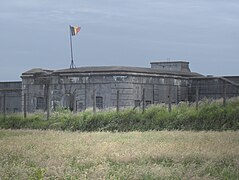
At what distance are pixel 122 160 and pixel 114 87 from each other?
51.3 feet

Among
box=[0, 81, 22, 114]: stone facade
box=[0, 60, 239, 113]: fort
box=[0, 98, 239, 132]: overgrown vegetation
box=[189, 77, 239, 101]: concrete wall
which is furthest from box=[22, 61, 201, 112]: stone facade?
box=[0, 98, 239, 132]: overgrown vegetation

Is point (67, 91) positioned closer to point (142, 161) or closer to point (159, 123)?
point (159, 123)

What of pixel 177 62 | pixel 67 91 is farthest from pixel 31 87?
pixel 177 62

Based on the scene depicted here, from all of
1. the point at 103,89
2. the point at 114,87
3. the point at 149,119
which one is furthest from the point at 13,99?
the point at 149,119

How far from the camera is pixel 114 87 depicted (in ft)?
83.6

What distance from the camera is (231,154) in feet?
33.5

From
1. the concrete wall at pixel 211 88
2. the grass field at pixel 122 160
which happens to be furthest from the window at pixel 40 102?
the grass field at pixel 122 160

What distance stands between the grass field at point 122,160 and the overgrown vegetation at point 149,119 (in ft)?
17.0

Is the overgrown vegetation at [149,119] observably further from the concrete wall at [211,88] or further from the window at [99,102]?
the concrete wall at [211,88]

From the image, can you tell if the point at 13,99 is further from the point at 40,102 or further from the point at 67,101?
the point at 67,101

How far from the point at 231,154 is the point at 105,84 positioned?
52.1ft

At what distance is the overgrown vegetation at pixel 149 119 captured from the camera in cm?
1859

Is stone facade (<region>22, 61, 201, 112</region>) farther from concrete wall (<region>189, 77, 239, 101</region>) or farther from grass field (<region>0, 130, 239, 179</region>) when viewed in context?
grass field (<region>0, 130, 239, 179</region>)

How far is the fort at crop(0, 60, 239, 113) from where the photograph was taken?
83.8ft
